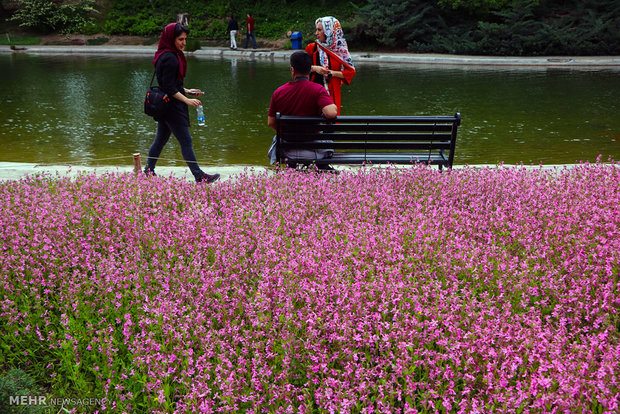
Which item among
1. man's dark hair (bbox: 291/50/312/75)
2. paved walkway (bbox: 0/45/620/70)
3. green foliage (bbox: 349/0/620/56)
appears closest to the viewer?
man's dark hair (bbox: 291/50/312/75)

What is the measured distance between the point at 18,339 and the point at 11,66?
81.3ft

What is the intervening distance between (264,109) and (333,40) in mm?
6751

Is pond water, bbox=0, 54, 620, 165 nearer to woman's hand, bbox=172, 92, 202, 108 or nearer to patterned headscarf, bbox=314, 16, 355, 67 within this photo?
patterned headscarf, bbox=314, 16, 355, 67

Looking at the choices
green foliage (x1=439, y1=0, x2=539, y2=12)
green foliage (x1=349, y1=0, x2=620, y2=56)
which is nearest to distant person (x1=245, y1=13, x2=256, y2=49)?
green foliage (x1=349, y1=0, x2=620, y2=56)

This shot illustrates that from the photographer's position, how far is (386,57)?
86.7 ft

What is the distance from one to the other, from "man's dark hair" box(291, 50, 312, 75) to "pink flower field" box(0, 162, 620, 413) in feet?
5.95

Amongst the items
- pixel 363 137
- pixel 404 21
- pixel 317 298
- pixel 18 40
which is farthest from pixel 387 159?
pixel 18 40

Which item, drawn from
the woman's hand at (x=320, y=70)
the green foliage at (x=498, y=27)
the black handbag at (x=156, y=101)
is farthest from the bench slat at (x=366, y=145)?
the green foliage at (x=498, y=27)

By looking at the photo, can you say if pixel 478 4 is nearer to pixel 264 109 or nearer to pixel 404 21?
pixel 404 21

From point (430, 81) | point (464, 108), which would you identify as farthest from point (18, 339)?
point (430, 81)

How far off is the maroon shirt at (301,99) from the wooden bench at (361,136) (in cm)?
20

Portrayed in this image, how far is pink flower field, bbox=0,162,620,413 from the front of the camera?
10.9ft

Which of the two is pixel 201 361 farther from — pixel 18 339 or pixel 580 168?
pixel 580 168

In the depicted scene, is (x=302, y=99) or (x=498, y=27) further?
(x=498, y=27)
